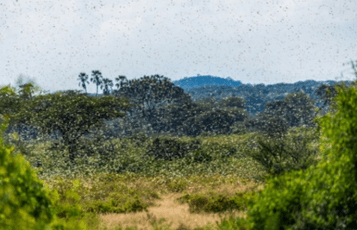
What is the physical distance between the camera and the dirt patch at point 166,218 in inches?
386

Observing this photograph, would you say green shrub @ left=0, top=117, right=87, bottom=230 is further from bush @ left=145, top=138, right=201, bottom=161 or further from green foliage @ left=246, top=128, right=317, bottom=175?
bush @ left=145, top=138, right=201, bottom=161

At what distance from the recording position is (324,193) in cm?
492

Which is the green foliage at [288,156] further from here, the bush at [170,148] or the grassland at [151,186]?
the bush at [170,148]

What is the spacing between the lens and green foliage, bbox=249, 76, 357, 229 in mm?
4758

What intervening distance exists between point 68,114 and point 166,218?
20898mm

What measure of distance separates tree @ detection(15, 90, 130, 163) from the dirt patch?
17.4 meters

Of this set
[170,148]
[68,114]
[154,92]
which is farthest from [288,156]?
[154,92]

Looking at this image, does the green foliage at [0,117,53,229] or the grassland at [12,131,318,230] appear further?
the grassland at [12,131,318,230]

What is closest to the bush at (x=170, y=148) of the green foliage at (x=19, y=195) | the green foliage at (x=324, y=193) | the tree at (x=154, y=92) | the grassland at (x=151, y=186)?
the grassland at (x=151, y=186)

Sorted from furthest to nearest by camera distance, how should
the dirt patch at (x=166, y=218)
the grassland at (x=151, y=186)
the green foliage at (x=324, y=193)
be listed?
1. the grassland at (x=151, y=186)
2. the dirt patch at (x=166, y=218)
3. the green foliage at (x=324, y=193)

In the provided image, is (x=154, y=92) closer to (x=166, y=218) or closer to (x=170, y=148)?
(x=170, y=148)

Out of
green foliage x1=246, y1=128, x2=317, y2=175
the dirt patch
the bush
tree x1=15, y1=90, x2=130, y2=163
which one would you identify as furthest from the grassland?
tree x1=15, y1=90, x2=130, y2=163

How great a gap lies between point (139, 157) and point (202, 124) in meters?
28.4

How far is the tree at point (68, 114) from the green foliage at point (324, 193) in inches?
990
